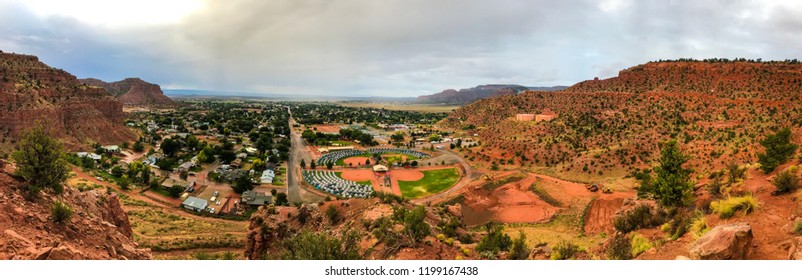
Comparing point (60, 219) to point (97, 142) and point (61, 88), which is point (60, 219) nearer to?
point (97, 142)

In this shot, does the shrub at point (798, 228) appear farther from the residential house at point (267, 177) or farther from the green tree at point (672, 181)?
the residential house at point (267, 177)

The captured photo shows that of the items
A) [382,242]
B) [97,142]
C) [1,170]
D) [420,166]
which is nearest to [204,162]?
[97,142]

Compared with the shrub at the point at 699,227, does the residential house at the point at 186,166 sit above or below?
below

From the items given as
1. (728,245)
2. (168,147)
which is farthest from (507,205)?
(168,147)

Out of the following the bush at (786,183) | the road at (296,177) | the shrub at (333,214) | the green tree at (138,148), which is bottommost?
the road at (296,177)

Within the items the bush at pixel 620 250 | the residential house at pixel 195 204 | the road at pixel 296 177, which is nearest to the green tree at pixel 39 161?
the bush at pixel 620 250

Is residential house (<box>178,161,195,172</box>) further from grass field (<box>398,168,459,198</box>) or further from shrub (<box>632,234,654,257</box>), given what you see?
shrub (<box>632,234,654,257</box>)
